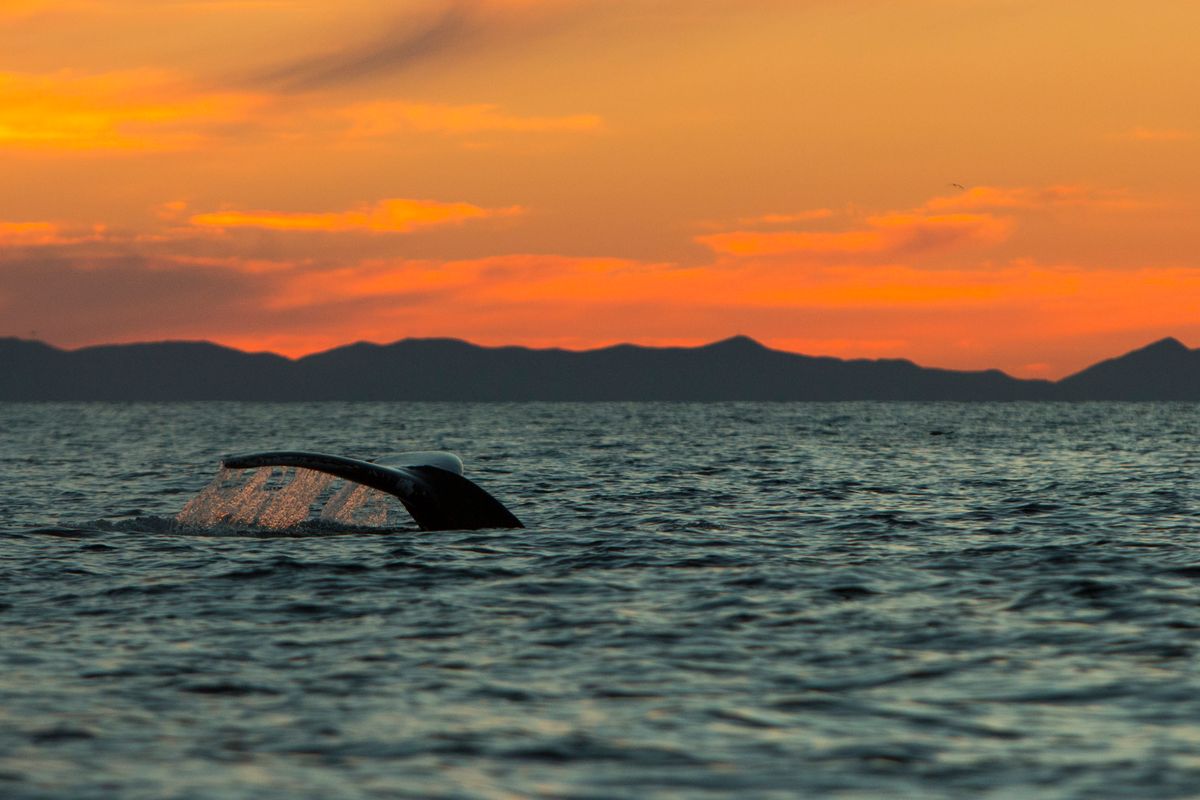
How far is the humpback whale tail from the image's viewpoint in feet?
69.3

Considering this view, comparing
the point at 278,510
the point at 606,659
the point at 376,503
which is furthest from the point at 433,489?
the point at 606,659

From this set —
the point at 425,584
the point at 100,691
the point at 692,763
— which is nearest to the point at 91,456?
the point at 425,584

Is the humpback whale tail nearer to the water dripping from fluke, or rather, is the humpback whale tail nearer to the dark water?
the water dripping from fluke

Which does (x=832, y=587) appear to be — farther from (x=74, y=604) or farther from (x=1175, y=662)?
(x=74, y=604)

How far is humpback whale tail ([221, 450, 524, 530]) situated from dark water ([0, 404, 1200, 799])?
457 mm

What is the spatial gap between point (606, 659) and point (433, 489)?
9.98m

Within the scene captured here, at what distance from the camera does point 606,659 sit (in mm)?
13031

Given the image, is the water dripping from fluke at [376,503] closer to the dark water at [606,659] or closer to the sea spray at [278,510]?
the sea spray at [278,510]

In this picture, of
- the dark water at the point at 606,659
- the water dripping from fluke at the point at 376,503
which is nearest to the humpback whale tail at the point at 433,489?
the water dripping from fluke at the point at 376,503

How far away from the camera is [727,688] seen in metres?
11.8

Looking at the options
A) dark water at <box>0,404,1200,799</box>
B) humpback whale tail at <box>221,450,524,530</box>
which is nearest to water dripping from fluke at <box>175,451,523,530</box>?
humpback whale tail at <box>221,450,524,530</box>

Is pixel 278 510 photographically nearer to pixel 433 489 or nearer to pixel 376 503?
pixel 376 503

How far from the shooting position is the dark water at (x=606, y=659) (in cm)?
948

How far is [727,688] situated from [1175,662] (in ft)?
13.4
